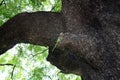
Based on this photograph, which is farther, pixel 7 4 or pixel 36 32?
pixel 7 4

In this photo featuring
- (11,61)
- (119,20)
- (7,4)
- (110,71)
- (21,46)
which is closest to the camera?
(110,71)

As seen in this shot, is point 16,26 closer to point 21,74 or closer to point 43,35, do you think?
point 43,35

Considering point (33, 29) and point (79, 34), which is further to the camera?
point (33, 29)

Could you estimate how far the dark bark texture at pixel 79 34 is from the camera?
12.4 feet

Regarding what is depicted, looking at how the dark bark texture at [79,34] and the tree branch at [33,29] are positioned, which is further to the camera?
the tree branch at [33,29]

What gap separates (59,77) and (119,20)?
5.26 metres

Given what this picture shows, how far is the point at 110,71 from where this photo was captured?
3.68 metres

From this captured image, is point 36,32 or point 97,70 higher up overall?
point 36,32

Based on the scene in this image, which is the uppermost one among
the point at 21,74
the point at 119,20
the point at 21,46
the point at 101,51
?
the point at 119,20

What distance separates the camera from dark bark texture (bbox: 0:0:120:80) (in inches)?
148

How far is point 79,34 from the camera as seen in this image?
397 cm

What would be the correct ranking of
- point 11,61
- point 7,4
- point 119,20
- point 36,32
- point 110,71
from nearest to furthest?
point 110,71, point 119,20, point 36,32, point 7,4, point 11,61

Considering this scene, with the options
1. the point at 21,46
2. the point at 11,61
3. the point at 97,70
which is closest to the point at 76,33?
the point at 97,70

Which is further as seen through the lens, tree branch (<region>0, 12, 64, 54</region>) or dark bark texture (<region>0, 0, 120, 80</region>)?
tree branch (<region>0, 12, 64, 54</region>)
